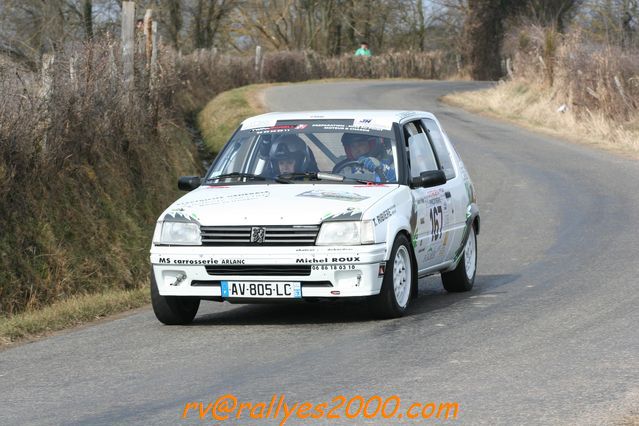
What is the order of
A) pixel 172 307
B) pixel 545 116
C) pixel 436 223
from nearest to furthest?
pixel 172 307
pixel 436 223
pixel 545 116

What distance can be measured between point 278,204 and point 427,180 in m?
1.46

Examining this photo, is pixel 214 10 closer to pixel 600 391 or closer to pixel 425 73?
pixel 425 73

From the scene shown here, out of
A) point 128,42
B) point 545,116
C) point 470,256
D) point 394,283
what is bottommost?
point 545,116

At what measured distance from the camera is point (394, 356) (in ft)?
24.9

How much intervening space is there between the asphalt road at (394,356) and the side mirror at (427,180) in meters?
1.05

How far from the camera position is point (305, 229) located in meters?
8.65

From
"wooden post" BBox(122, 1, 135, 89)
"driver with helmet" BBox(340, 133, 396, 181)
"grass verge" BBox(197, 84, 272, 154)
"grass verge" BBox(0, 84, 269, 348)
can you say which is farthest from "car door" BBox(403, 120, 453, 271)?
"grass verge" BBox(197, 84, 272, 154)

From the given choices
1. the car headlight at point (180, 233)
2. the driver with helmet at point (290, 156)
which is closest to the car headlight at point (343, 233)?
the car headlight at point (180, 233)

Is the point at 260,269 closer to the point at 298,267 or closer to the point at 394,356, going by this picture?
the point at 298,267

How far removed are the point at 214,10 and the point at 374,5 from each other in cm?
1261

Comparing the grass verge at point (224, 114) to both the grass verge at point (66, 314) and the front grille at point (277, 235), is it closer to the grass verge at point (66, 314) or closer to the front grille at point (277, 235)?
the grass verge at point (66, 314)

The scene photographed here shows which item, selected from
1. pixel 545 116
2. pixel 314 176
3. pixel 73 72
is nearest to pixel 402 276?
pixel 314 176

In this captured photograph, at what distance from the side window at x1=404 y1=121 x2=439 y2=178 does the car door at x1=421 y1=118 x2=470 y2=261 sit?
0.12 metres

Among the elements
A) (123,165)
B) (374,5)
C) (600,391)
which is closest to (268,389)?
(600,391)
